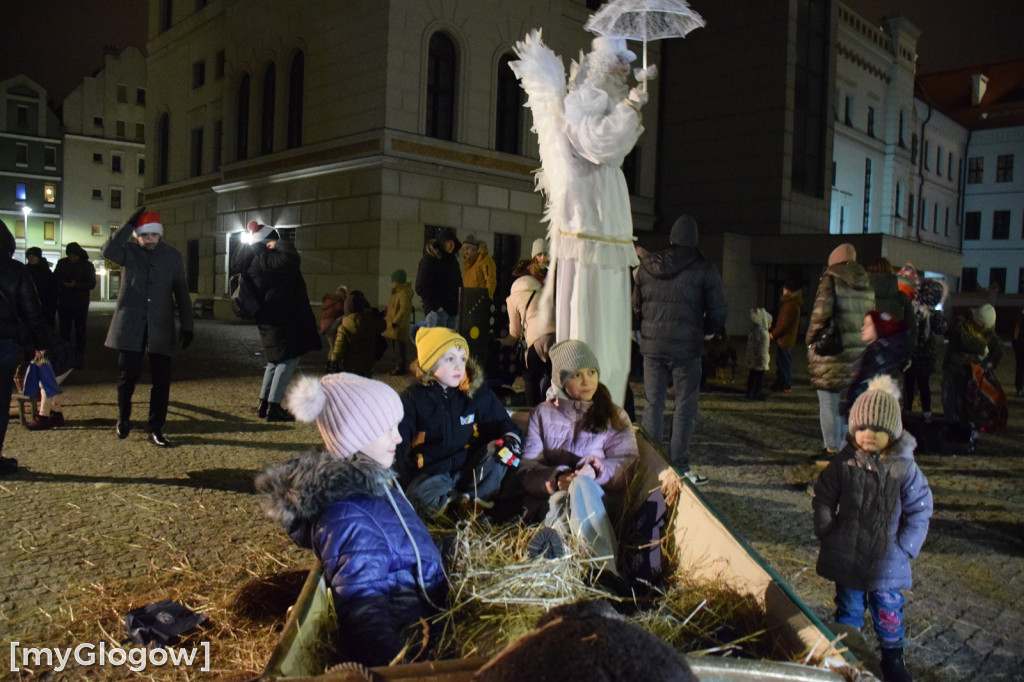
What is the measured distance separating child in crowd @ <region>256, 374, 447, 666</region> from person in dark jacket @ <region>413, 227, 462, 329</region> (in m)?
8.44

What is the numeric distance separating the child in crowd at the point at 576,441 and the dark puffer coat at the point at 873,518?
3.42ft

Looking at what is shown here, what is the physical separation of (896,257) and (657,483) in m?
24.5

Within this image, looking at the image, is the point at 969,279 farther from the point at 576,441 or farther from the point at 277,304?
the point at 576,441

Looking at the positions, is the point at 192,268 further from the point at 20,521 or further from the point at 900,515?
the point at 900,515

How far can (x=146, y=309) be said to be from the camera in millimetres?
6863

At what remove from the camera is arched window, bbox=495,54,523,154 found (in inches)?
875

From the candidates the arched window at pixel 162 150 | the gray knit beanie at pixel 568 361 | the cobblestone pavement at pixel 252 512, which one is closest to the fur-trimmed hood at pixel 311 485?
the cobblestone pavement at pixel 252 512

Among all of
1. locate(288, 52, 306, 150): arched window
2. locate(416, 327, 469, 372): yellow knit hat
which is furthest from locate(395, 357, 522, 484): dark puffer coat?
locate(288, 52, 306, 150): arched window

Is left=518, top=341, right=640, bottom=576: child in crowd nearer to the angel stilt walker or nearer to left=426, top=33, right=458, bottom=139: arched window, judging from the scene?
the angel stilt walker

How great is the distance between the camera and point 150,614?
3.39 m

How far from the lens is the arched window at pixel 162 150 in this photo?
3080cm

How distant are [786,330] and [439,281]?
5181 mm

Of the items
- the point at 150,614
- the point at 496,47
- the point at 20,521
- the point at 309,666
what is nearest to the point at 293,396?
the point at 309,666

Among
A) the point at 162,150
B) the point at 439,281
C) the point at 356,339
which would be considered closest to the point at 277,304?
the point at 356,339
